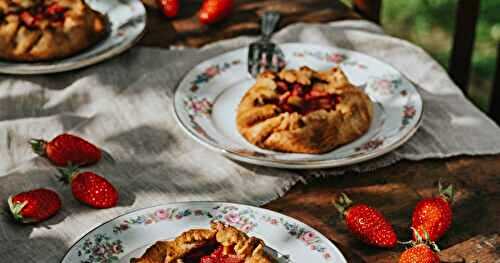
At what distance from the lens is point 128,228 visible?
1.51m

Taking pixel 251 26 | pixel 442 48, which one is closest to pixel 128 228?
pixel 251 26

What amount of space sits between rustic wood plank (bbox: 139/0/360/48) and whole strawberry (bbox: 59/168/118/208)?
759mm

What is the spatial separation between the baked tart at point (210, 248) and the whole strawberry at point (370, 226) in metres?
0.22

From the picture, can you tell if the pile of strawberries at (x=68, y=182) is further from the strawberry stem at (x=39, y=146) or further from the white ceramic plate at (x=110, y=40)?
the white ceramic plate at (x=110, y=40)

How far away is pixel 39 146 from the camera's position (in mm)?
1816

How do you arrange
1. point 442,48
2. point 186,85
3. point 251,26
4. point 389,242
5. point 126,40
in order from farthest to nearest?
point 442,48, point 251,26, point 126,40, point 186,85, point 389,242

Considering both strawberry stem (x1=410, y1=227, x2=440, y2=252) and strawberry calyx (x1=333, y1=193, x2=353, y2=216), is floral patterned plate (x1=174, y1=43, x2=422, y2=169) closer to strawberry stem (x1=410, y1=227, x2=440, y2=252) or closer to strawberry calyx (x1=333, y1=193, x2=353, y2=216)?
strawberry calyx (x1=333, y1=193, x2=353, y2=216)

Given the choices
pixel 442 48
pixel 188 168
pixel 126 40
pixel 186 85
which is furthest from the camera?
pixel 442 48

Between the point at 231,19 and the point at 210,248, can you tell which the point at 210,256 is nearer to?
the point at 210,248

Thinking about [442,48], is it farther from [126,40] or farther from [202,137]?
[202,137]

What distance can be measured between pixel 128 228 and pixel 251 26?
A: 109 cm

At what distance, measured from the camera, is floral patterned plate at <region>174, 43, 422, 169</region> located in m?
1.78

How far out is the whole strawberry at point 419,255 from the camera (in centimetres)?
144

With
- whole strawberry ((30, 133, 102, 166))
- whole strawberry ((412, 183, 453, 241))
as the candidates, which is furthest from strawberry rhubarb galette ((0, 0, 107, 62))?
whole strawberry ((412, 183, 453, 241))
